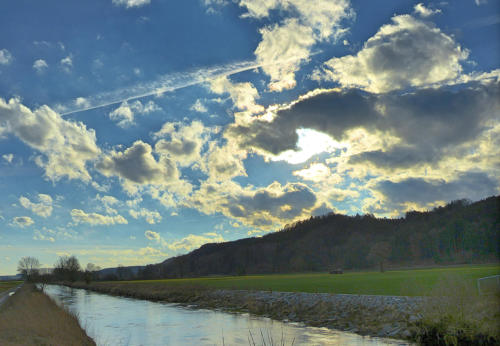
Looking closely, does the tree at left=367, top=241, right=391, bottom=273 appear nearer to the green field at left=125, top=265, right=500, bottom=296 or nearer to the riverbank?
the green field at left=125, top=265, right=500, bottom=296

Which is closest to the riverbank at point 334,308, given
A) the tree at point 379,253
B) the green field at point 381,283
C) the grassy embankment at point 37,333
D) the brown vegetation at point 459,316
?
the green field at point 381,283

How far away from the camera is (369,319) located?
118 ft

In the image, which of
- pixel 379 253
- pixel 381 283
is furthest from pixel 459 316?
pixel 379 253

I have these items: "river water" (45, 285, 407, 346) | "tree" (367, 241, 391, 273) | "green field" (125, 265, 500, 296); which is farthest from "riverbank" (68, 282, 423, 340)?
"tree" (367, 241, 391, 273)

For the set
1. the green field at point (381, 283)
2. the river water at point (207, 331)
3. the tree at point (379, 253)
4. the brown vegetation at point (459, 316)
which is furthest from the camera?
the tree at point (379, 253)

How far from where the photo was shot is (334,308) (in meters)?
42.8

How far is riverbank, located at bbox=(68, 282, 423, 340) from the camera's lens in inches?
1291

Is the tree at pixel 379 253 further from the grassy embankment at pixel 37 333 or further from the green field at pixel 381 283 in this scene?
the grassy embankment at pixel 37 333

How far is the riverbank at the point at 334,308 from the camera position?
32.8m

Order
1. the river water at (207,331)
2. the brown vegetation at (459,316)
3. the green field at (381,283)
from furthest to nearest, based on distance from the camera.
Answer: the green field at (381,283) → the river water at (207,331) → the brown vegetation at (459,316)

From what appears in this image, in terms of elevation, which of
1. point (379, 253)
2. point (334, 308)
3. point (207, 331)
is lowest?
point (207, 331)

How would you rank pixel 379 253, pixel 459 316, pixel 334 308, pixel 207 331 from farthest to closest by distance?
pixel 379 253, pixel 334 308, pixel 207 331, pixel 459 316

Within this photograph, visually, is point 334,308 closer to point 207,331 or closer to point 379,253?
point 207,331

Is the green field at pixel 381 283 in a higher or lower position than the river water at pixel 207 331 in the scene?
higher
